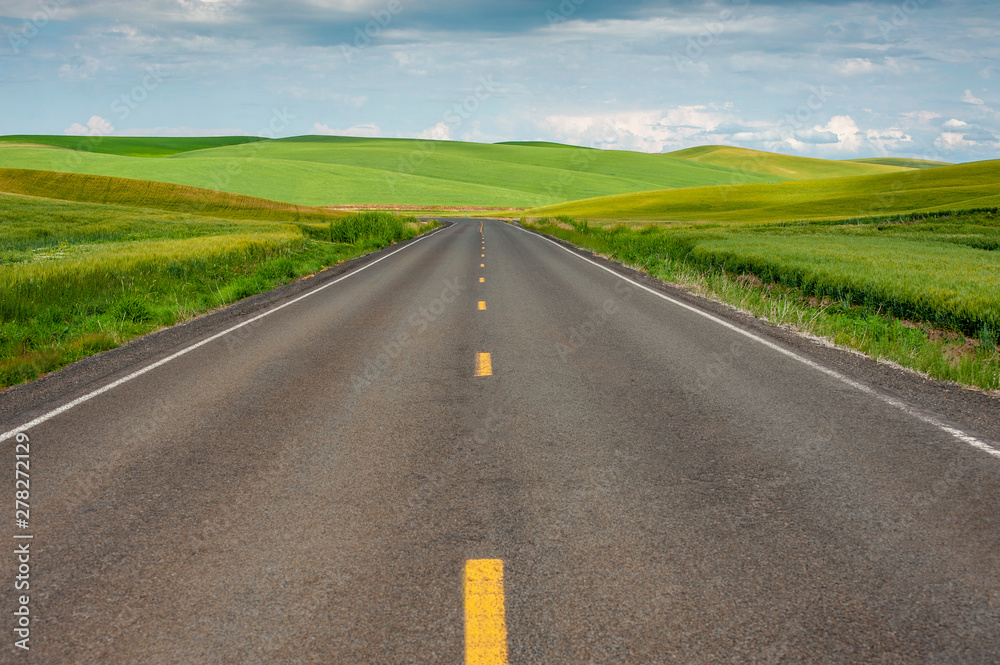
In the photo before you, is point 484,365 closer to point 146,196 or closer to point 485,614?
point 485,614

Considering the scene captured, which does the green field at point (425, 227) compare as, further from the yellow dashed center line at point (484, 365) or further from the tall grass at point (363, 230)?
the yellow dashed center line at point (484, 365)

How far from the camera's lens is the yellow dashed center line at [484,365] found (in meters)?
8.66

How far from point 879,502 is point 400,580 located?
3.14m

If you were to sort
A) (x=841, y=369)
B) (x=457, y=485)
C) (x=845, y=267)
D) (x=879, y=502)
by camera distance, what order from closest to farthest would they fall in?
(x=879, y=502) → (x=457, y=485) → (x=841, y=369) → (x=845, y=267)

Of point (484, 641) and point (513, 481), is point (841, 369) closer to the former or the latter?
point (513, 481)

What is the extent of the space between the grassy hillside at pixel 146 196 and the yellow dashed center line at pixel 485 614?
63.4 meters

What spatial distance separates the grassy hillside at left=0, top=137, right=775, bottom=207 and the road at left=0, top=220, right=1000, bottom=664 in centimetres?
9224

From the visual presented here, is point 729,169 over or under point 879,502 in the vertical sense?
over

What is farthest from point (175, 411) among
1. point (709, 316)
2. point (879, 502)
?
point (709, 316)

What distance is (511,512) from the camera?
4.54m

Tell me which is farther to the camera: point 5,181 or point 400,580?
point 5,181

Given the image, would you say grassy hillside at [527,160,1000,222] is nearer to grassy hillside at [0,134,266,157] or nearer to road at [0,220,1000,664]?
Answer: road at [0,220,1000,664]

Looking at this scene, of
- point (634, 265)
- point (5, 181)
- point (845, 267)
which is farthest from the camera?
point (5, 181)

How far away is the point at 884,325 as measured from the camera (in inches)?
459
